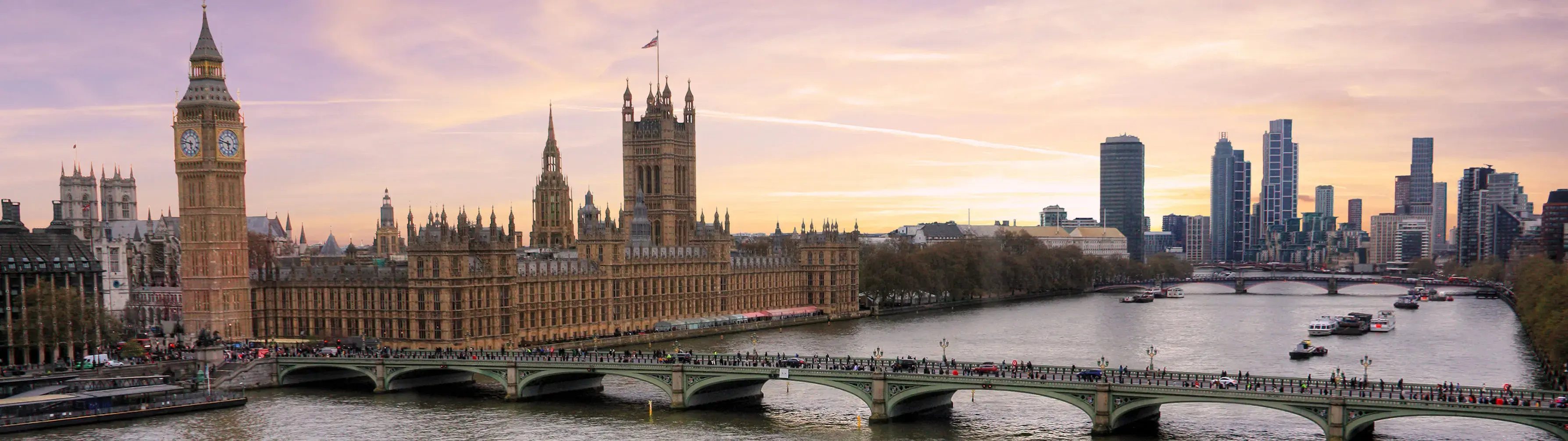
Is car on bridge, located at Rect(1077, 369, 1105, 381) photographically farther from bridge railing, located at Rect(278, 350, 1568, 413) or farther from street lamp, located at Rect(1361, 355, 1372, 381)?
street lamp, located at Rect(1361, 355, 1372, 381)

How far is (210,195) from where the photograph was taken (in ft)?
400

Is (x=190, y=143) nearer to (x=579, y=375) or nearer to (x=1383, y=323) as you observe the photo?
(x=579, y=375)

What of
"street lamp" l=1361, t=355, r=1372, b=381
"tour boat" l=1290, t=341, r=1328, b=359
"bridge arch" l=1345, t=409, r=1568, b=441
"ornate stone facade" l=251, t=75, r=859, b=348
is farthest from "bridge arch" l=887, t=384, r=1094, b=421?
"ornate stone facade" l=251, t=75, r=859, b=348

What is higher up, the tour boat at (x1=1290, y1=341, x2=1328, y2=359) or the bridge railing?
the bridge railing

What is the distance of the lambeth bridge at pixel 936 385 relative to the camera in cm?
6900

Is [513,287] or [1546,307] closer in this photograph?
[1546,307]

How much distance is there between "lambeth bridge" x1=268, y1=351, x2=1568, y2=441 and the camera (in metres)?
69.0

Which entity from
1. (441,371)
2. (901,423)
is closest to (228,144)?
(441,371)

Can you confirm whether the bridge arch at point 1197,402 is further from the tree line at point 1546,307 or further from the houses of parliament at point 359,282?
Result: the houses of parliament at point 359,282

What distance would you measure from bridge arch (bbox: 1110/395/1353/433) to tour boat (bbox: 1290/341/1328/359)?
47.0 metres

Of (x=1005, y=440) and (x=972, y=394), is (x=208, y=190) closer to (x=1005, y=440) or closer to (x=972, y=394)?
(x=972, y=394)

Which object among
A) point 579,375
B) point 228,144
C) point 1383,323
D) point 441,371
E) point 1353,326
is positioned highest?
point 228,144

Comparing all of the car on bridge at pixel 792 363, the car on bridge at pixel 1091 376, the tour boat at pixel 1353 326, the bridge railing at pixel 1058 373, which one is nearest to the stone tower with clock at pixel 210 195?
the bridge railing at pixel 1058 373

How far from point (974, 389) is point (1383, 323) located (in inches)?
3966
